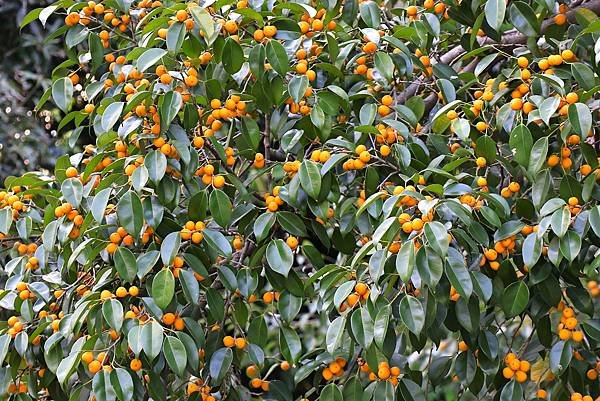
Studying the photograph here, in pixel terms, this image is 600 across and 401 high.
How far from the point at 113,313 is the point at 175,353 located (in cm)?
12

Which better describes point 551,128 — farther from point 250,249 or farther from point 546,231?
point 250,249

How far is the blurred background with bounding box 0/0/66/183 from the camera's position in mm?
3914

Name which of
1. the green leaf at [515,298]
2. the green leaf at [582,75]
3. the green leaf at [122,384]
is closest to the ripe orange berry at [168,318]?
the green leaf at [122,384]

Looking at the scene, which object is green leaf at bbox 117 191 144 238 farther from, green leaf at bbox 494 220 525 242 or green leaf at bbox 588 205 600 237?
green leaf at bbox 588 205 600 237

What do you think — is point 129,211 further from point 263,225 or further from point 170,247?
point 263,225

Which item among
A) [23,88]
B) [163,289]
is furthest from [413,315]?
[23,88]

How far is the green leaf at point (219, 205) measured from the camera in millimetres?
1691

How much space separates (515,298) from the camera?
158 centimetres

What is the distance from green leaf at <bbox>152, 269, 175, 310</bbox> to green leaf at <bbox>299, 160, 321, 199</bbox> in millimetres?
271

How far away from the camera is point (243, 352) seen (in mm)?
1851

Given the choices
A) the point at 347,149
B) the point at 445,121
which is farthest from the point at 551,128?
the point at 347,149

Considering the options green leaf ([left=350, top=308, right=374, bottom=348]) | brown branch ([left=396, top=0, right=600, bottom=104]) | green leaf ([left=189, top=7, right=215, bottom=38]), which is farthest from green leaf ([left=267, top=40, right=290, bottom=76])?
green leaf ([left=350, top=308, right=374, bottom=348])

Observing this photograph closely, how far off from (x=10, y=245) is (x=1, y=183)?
77.2 inches

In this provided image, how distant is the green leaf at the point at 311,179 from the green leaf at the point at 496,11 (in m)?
0.41
